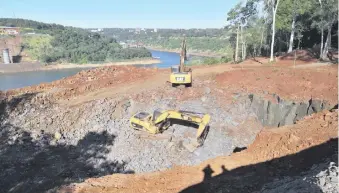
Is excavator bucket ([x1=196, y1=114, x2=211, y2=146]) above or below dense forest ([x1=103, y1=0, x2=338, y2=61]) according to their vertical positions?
below

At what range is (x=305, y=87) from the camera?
19234mm

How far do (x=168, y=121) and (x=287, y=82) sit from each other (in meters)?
8.51

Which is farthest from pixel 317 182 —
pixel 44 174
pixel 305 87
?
pixel 305 87

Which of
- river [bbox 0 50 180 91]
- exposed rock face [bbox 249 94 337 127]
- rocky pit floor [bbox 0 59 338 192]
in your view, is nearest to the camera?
rocky pit floor [bbox 0 59 338 192]

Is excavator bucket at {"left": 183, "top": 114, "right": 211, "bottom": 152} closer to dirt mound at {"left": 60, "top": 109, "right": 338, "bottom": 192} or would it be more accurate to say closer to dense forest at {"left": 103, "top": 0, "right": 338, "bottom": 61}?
dirt mound at {"left": 60, "top": 109, "right": 338, "bottom": 192}

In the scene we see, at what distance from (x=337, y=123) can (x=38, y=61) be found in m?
101

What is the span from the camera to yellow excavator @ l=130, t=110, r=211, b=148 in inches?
574

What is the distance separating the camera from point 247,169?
11406mm

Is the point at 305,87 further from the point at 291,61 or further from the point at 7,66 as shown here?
the point at 7,66

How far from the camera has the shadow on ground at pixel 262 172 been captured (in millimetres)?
10117

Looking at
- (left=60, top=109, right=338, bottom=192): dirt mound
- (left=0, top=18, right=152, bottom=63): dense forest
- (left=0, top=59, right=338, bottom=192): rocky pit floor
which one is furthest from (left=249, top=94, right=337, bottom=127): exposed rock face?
(left=0, top=18, right=152, bottom=63): dense forest

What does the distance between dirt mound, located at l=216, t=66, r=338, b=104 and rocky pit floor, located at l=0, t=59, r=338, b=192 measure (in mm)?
58

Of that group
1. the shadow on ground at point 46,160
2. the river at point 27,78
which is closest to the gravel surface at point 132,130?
the shadow on ground at point 46,160

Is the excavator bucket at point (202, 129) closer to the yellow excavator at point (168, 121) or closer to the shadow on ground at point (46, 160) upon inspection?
the yellow excavator at point (168, 121)
